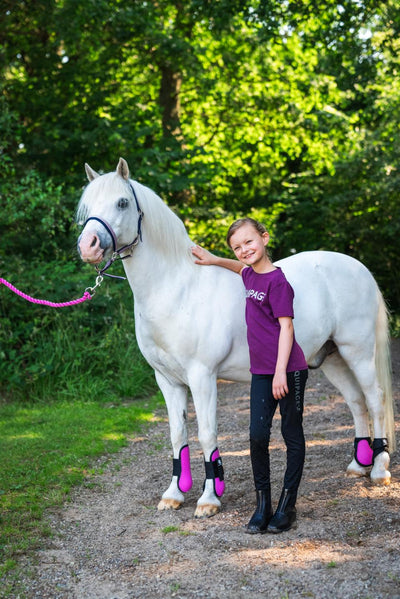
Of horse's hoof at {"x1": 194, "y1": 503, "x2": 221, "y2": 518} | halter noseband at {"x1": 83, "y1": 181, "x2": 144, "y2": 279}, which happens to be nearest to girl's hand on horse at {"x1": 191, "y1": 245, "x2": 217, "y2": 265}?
halter noseband at {"x1": 83, "y1": 181, "x2": 144, "y2": 279}

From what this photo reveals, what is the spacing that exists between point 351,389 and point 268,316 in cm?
137

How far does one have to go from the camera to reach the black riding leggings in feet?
10.7

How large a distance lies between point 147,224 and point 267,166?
12.1 metres

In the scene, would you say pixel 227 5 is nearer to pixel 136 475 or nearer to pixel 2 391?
pixel 2 391

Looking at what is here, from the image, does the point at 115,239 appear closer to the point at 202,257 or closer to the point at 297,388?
the point at 202,257

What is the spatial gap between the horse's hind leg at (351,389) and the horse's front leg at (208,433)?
3.64ft

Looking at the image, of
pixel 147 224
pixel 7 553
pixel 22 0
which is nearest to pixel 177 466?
pixel 7 553

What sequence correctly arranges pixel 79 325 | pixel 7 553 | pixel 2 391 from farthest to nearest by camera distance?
pixel 79 325
pixel 2 391
pixel 7 553

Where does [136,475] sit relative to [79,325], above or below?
below

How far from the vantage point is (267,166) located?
1518 centimetres

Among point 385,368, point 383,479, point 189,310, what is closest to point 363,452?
point 383,479

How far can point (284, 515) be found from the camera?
131 inches

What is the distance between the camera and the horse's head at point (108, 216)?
125 inches

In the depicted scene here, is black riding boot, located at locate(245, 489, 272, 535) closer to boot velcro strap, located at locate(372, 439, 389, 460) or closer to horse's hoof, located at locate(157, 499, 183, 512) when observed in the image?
horse's hoof, located at locate(157, 499, 183, 512)
